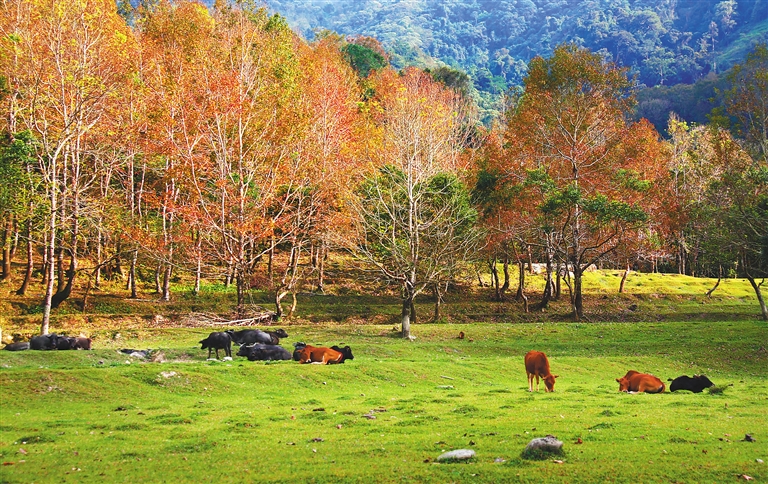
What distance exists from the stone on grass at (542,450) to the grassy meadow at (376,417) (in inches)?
7.5

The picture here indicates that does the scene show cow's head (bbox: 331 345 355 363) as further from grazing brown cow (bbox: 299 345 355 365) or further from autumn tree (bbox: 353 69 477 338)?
autumn tree (bbox: 353 69 477 338)

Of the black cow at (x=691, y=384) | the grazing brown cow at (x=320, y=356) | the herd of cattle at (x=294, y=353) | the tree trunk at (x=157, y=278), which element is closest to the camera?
the herd of cattle at (x=294, y=353)

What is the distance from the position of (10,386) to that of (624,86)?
42171 millimetres

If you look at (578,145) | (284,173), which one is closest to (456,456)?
(284,173)

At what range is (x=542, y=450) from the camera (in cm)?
937

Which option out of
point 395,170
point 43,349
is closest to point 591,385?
point 43,349

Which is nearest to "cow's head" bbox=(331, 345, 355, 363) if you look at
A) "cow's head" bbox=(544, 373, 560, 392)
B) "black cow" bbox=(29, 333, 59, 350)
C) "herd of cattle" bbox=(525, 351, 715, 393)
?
"herd of cattle" bbox=(525, 351, 715, 393)

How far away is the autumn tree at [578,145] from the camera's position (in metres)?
43.2

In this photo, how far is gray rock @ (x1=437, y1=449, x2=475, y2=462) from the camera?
30.5 ft

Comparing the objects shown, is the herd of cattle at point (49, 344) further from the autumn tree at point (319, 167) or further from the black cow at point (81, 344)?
the autumn tree at point (319, 167)

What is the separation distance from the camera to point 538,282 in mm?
60344

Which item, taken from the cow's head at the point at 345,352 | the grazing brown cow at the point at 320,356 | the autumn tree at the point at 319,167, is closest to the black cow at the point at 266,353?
the grazing brown cow at the point at 320,356

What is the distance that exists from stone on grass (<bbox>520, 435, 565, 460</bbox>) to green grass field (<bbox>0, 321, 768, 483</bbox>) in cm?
20

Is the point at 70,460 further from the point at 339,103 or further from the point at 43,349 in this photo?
the point at 339,103
